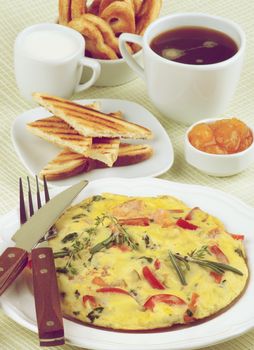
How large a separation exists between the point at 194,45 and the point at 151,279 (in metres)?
1.38

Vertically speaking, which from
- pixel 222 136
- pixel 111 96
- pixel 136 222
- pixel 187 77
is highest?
pixel 136 222

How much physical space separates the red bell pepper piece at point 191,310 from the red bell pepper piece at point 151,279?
8 centimetres

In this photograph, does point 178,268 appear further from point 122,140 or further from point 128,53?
point 128,53

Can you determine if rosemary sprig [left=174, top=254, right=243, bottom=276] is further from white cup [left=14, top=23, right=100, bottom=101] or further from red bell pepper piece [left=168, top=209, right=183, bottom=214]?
white cup [left=14, top=23, right=100, bottom=101]

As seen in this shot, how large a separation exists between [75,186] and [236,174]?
0.70 m

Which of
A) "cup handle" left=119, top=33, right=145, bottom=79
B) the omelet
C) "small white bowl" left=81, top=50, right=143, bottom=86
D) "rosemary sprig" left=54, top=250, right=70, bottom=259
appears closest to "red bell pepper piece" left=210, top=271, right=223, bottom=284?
the omelet

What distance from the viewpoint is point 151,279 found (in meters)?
2.35

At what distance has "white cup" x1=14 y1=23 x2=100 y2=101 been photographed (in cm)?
346

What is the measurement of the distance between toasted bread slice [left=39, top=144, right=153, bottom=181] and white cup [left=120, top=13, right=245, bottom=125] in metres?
0.29

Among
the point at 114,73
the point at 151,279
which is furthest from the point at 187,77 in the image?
the point at 151,279

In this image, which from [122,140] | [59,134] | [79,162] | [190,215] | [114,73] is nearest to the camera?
[190,215]

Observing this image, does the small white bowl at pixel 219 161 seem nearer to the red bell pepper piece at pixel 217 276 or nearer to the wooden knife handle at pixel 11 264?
the red bell pepper piece at pixel 217 276

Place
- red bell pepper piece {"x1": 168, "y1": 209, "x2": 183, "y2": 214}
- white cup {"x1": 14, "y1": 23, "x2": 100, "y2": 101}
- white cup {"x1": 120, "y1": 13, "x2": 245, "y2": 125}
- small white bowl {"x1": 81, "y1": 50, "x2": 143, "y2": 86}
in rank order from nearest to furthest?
red bell pepper piece {"x1": 168, "y1": 209, "x2": 183, "y2": 214}
white cup {"x1": 120, "y1": 13, "x2": 245, "y2": 125}
white cup {"x1": 14, "y1": 23, "x2": 100, "y2": 101}
small white bowl {"x1": 81, "y1": 50, "x2": 143, "y2": 86}

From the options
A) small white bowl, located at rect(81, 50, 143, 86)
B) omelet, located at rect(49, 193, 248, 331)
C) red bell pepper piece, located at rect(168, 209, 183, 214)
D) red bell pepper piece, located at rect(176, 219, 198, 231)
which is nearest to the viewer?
omelet, located at rect(49, 193, 248, 331)
